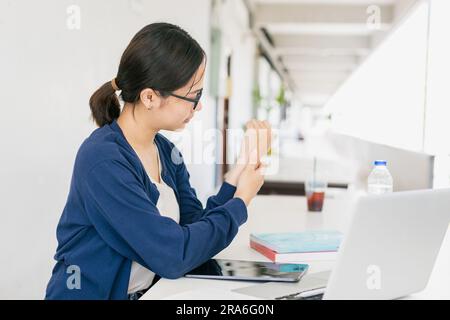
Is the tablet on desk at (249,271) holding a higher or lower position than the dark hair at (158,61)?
lower

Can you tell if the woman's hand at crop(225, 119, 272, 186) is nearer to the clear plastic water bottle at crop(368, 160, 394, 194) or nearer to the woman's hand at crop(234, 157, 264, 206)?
the woman's hand at crop(234, 157, 264, 206)

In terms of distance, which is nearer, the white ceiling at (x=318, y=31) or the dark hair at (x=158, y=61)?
the dark hair at (x=158, y=61)

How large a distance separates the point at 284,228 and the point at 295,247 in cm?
50

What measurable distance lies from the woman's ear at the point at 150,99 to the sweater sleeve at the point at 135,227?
221 mm

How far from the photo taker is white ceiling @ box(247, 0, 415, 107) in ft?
24.1

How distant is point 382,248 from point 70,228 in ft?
2.47

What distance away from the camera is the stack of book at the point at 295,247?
148cm

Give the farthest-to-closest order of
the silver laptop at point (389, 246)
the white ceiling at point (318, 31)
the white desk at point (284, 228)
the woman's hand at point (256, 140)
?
the white ceiling at point (318, 31) < the woman's hand at point (256, 140) < the white desk at point (284, 228) < the silver laptop at point (389, 246)

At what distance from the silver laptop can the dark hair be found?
624mm

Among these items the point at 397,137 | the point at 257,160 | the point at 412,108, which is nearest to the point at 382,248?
the point at 257,160

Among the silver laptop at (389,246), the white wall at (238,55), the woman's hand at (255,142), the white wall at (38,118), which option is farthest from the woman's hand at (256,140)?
the white wall at (238,55)

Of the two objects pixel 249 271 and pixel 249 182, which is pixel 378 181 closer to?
pixel 249 182

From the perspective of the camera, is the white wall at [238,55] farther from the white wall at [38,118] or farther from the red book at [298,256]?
the red book at [298,256]

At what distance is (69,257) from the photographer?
130 centimetres
